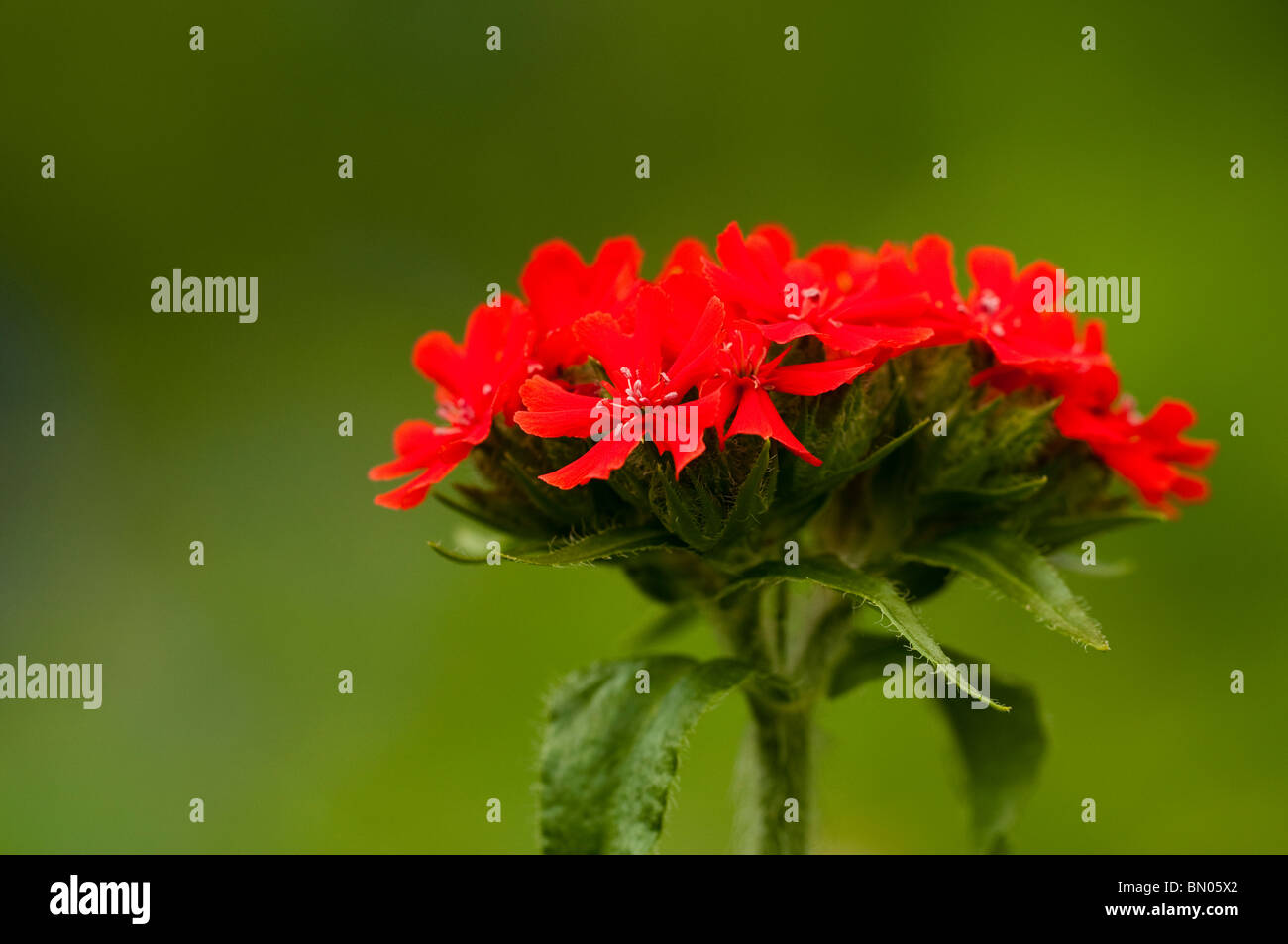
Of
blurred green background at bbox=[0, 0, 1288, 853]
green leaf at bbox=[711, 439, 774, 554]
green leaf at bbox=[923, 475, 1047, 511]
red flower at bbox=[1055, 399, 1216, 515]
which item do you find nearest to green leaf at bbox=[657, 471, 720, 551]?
green leaf at bbox=[711, 439, 774, 554]

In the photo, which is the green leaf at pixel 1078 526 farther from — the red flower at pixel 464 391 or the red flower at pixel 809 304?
the red flower at pixel 464 391

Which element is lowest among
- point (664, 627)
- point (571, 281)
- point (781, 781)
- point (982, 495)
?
point (781, 781)

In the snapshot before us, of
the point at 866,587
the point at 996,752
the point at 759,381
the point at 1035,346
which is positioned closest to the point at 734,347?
the point at 759,381

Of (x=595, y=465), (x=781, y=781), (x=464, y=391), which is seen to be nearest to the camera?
(x=595, y=465)

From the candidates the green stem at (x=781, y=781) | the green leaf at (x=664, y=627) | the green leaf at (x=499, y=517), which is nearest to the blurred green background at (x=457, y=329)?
the green leaf at (x=664, y=627)

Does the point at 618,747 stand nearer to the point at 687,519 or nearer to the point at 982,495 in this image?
the point at 687,519

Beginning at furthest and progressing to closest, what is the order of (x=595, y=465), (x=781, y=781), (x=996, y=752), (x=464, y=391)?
1. (x=996, y=752)
2. (x=781, y=781)
3. (x=464, y=391)
4. (x=595, y=465)
